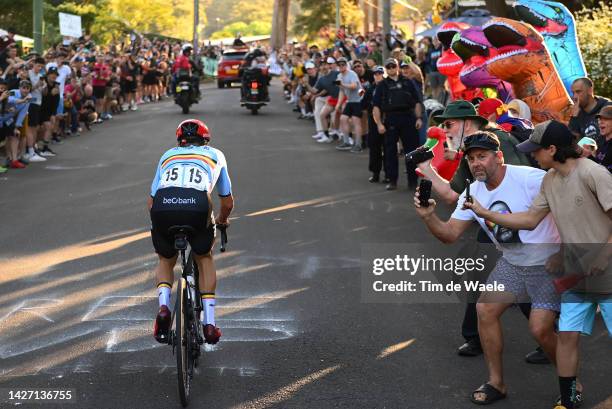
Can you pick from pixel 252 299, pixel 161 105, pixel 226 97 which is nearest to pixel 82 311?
pixel 252 299

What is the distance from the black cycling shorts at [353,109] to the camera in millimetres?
19859

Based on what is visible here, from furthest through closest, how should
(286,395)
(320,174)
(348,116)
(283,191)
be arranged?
(348,116)
(320,174)
(283,191)
(286,395)

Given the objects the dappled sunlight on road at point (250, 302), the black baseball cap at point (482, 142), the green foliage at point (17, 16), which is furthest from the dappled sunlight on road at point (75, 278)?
the green foliage at point (17, 16)

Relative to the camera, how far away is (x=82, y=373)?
6793mm

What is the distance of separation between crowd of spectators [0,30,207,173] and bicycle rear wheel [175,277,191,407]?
11072 millimetres

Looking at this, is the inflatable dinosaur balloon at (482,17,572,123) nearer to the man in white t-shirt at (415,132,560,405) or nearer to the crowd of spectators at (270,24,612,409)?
the crowd of spectators at (270,24,612,409)

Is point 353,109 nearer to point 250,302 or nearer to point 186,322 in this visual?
point 250,302

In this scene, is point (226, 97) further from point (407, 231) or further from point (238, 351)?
point (238, 351)

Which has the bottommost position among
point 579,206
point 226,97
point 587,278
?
point 226,97

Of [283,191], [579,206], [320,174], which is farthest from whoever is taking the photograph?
[320,174]

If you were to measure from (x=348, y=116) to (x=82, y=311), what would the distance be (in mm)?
12583

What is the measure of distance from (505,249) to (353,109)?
547 inches

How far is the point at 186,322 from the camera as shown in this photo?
254 inches

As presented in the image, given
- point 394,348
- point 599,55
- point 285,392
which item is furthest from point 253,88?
point 285,392
